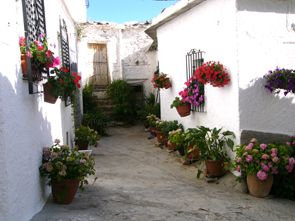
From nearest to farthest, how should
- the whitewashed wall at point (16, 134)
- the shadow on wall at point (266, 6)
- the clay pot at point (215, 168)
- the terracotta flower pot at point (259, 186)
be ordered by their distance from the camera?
the whitewashed wall at point (16, 134) < the terracotta flower pot at point (259, 186) < the shadow on wall at point (266, 6) < the clay pot at point (215, 168)

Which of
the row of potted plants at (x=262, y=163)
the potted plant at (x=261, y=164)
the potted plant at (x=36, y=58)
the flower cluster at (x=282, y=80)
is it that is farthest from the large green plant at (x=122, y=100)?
the potted plant at (x=36, y=58)

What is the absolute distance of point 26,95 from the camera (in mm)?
3416

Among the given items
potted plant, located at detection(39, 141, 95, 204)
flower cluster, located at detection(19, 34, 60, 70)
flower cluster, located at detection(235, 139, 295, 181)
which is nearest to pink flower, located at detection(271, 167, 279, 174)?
flower cluster, located at detection(235, 139, 295, 181)

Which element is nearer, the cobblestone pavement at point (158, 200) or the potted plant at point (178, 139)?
the cobblestone pavement at point (158, 200)

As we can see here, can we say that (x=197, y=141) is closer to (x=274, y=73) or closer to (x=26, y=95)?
(x=274, y=73)

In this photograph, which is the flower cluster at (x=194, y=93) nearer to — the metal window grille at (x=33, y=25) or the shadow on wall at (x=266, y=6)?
the shadow on wall at (x=266, y=6)

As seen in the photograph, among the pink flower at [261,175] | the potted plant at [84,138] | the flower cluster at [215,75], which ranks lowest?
the pink flower at [261,175]

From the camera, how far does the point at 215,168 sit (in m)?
5.64

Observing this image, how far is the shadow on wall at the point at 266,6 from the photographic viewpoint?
203 inches

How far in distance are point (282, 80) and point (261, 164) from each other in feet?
4.44

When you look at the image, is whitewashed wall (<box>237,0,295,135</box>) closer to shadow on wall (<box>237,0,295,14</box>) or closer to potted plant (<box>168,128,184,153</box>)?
shadow on wall (<box>237,0,295,14</box>)

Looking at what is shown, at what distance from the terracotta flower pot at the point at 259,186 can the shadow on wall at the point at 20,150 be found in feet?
9.62

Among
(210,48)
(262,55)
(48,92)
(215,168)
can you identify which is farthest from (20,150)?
(210,48)

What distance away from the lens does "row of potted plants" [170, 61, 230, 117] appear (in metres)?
5.40
